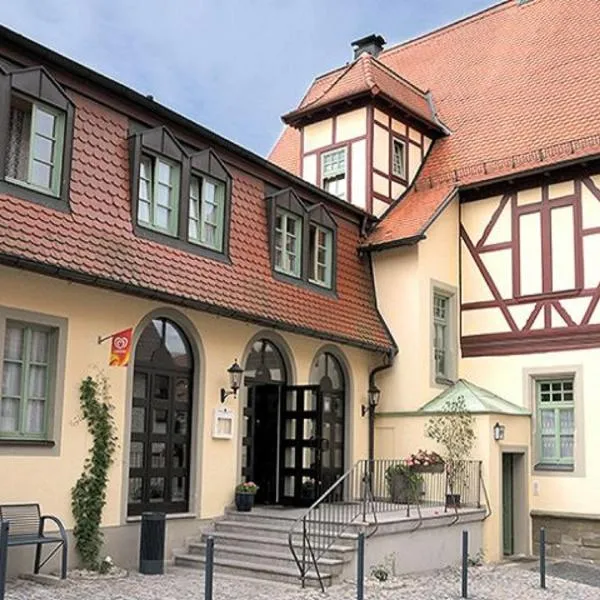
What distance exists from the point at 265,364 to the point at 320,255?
2.87 meters

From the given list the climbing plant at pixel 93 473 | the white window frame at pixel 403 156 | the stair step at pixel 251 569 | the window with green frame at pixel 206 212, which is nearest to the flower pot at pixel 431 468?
the stair step at pixel 251 569

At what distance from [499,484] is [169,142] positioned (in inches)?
338

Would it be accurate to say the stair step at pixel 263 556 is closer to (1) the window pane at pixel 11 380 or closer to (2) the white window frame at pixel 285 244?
(1) the window pane at pixel 11 380

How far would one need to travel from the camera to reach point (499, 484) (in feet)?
54.4

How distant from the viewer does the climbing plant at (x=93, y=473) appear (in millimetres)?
12000

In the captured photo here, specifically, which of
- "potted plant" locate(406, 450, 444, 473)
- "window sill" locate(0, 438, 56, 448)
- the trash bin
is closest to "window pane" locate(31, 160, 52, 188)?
"window sill" locate(0, 438, 56, 448)

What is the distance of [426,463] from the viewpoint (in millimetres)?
16203

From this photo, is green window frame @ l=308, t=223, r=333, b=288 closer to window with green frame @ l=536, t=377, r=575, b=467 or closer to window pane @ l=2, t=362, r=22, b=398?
window with green frame @ l=536, t=377, r=575, b=467

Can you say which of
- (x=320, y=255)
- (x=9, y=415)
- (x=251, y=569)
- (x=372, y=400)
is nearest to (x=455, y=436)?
(x=372, y=400)

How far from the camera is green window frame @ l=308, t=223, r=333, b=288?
17469 mm

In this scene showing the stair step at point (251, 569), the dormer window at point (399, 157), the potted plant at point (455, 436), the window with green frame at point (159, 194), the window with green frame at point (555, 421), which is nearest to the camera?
the stair step at point (251, 569)

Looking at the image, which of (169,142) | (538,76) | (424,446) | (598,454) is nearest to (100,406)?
(169,142)

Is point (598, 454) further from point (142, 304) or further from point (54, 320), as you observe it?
point (54, 320)

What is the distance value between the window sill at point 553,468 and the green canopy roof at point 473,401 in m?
1.05
